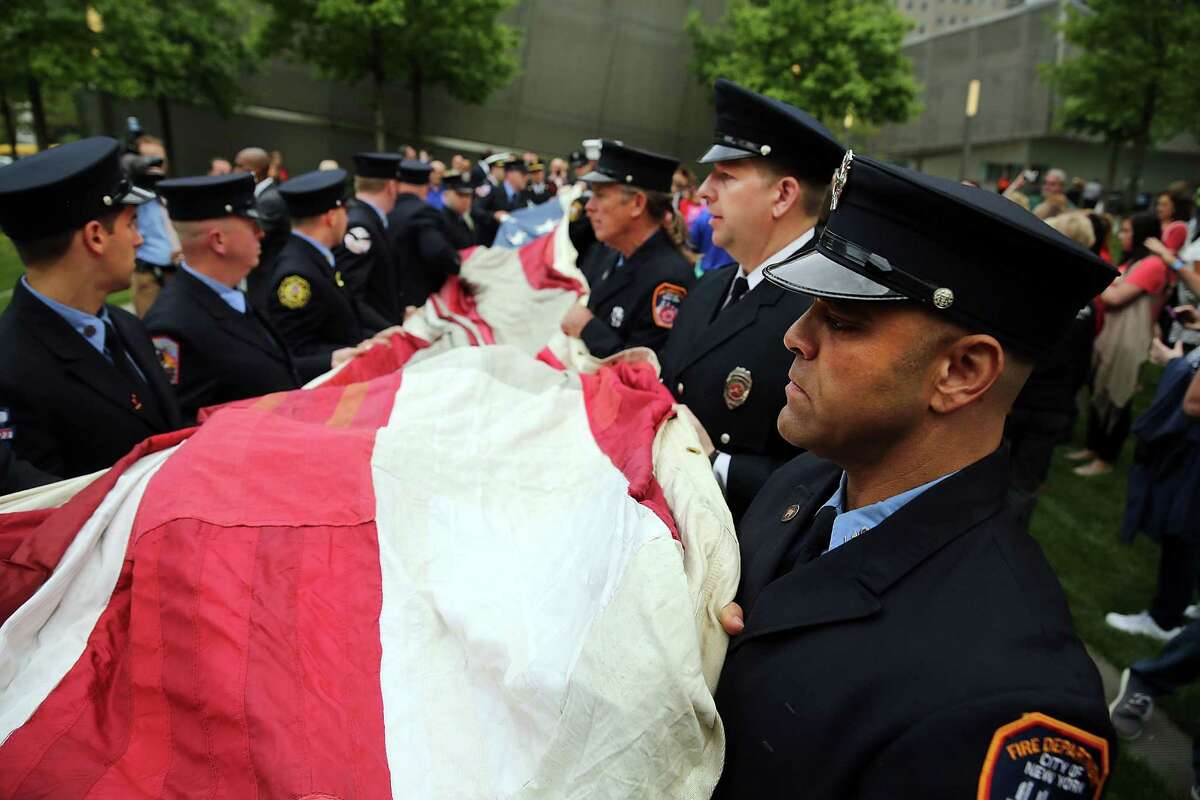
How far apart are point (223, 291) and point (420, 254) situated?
3008 mm

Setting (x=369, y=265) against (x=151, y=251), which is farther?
(x=151, y=251)

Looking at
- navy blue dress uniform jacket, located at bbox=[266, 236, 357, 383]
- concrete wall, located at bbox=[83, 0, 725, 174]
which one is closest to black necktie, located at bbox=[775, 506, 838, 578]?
navy blue dress uniform jacket, located at bbox=[266, 236, 357, 383]

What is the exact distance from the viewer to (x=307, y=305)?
4.40 metres

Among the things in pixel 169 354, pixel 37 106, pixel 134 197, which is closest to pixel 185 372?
pixel 169 354

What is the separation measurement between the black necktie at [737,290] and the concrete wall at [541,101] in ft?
94.5

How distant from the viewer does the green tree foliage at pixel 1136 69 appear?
23.5 metres

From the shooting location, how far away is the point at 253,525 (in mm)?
1780

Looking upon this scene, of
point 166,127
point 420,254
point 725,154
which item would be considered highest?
point 166,127

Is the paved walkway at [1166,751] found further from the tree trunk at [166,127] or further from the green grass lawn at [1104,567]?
the tree trunk at [166,127]

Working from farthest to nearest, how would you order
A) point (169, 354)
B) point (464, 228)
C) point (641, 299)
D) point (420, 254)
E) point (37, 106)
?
point (37, 106), point (464, 228), point (420, 254), point (641, 299), point (169, 354)

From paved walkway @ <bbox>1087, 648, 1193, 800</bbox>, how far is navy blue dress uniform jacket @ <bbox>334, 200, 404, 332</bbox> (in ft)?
16.4

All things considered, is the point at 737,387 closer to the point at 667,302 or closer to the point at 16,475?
the point at 667,302

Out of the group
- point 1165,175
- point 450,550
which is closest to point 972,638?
point 450,550

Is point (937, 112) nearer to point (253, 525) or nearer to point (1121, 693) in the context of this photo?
point (1121, 693)
